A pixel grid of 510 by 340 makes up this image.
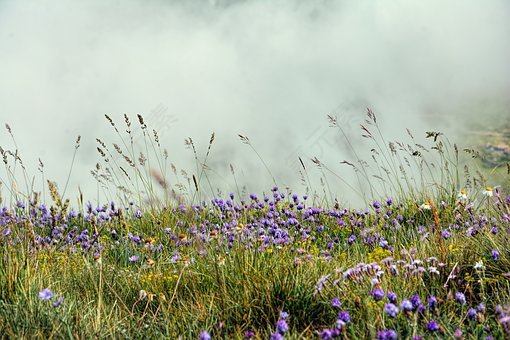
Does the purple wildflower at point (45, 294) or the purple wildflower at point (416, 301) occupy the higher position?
the purple wildflower at point (45, 294)

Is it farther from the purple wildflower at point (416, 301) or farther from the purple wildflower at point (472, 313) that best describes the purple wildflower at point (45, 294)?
the purple wildflower at point (472, 313)

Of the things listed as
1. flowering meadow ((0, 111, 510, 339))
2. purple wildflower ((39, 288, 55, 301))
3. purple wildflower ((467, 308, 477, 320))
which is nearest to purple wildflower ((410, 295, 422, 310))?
flowering meadow ((0, 111, 510, 339))

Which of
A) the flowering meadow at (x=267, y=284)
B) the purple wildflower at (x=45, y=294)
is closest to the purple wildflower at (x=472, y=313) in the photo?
the flowering meadow at (x=267, y=284)

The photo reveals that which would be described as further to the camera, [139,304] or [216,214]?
[216,214]

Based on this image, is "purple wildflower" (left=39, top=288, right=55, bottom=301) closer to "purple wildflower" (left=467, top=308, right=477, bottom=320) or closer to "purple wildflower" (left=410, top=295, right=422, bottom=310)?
"purple wildflower" (left=410, top=295, right=422, bottom=310)

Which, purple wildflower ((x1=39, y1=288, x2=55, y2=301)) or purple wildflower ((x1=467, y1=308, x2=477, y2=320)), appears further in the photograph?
purple wildflower ((x1=467, y1=308, x2=477, y2=320))

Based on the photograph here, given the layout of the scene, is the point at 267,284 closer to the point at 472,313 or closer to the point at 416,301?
the point at 416,301

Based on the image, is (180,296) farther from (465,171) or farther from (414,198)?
(465,171)

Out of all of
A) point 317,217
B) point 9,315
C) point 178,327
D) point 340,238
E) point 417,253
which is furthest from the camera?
point 317,217

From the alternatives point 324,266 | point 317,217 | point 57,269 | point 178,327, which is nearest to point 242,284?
point 178,327

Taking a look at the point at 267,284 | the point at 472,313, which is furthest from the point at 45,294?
the point at 472,313

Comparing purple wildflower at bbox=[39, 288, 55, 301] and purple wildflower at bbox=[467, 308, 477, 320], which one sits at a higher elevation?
purple wildflower at bbox=[39, 288, 55, 301]

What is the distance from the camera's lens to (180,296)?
157 inches

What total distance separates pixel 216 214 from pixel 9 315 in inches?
137
